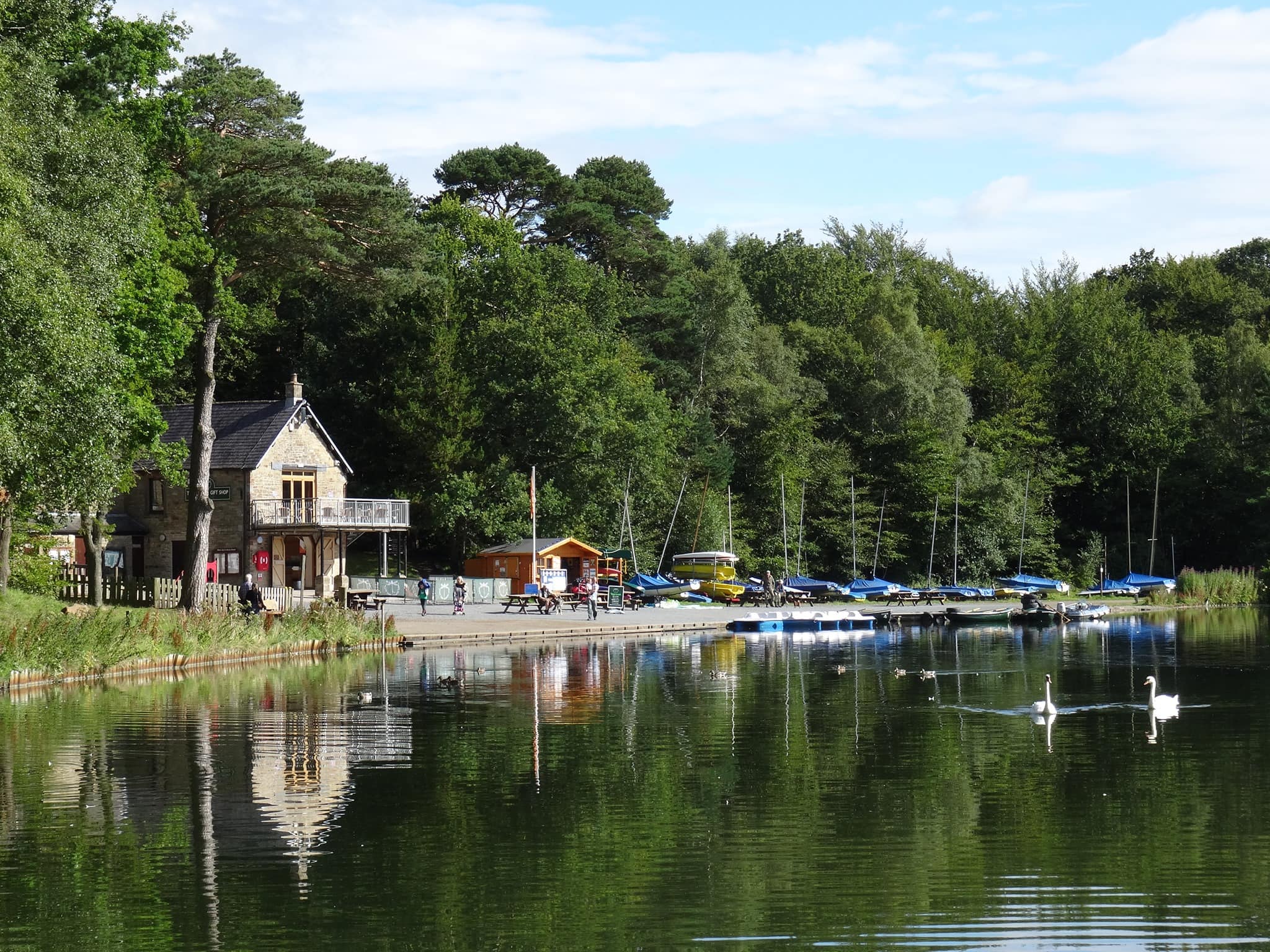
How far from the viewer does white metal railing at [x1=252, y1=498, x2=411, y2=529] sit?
6103cm

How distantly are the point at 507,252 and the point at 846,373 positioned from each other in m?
28.3

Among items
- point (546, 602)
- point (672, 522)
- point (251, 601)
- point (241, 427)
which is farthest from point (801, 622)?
point (251, 601)

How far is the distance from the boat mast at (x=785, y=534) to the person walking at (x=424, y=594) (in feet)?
88.2

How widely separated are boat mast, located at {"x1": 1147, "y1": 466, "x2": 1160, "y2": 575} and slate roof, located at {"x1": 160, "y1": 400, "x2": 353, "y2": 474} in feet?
A: 181

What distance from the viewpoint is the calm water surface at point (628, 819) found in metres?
13.6

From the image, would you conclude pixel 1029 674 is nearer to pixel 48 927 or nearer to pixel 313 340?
pixel 48 927

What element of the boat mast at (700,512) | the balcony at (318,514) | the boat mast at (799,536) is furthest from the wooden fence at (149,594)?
the boat mast at (799,536)

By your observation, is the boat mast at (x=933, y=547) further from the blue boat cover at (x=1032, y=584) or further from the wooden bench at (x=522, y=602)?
the wooden bench at (x=522, y=602)

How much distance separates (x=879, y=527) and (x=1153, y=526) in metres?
19.1

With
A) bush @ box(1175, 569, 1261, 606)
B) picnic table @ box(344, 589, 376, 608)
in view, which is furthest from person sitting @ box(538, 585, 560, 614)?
bush @ box(1175, 569, 1261, 606)

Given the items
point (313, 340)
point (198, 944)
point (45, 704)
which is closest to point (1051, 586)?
point (313, 340)

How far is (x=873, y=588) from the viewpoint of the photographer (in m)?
83.4

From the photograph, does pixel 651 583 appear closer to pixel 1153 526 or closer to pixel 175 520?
pixel 175 520

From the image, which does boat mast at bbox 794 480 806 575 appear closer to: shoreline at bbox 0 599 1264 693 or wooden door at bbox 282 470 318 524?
shoreline at bbox 0 599 1264 693
